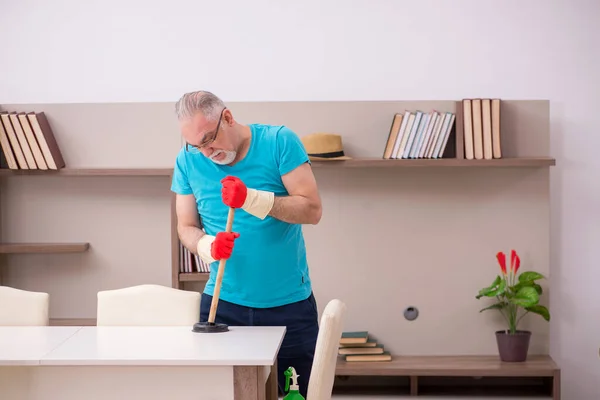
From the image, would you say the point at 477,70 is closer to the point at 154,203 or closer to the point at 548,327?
the point at 548,327

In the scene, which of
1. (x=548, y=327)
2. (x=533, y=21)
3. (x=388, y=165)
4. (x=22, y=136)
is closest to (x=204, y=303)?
(x=388, y=165)

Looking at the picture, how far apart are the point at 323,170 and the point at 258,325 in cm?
174

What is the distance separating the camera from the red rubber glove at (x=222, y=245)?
2830mm

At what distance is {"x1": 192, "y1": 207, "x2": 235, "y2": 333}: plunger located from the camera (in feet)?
9.43

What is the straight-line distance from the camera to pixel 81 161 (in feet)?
→ 15.6

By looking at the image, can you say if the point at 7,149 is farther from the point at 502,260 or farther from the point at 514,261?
the point at 514,261

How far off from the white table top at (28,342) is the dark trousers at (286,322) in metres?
0.52

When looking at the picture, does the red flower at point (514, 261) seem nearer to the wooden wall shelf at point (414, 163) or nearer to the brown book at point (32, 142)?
the wooden wall shelf at point (414, 163)

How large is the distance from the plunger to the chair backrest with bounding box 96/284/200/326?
0.99 ft

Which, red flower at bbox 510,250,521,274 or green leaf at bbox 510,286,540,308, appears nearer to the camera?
green leaf at bbox 510,286,540,308

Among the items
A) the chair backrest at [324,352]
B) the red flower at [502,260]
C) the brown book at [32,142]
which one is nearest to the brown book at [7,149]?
the brown book at [32,142]

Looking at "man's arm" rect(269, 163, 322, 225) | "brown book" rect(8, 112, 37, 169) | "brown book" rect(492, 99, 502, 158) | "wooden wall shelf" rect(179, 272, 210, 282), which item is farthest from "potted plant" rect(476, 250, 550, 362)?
"brown book" rect(8, 112, 37, 169)

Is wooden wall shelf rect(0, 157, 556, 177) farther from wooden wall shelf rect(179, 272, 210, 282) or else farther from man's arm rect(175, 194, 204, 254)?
man's arm rect(175, 194, 204, 254)

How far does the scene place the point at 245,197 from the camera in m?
2.86
